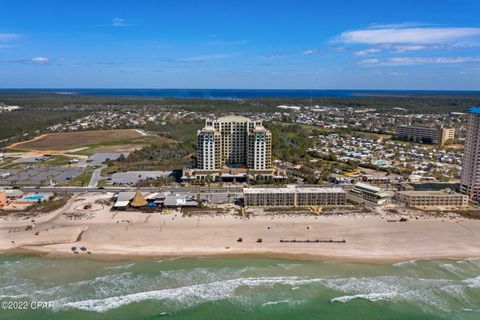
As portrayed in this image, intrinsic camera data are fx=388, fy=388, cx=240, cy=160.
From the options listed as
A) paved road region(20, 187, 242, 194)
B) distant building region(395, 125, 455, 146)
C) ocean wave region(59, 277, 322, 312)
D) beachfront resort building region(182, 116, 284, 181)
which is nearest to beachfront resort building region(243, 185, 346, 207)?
paved road region(20, 187, 242, 194)

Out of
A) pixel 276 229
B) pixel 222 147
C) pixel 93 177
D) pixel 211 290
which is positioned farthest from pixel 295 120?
pixel 211 290

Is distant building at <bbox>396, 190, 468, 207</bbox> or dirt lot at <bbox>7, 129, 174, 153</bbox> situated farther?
dirt lot at <bbox>7, 129, 174, 153</bbox>

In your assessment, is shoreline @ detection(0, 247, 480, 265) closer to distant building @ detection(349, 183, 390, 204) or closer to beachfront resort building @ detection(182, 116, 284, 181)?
distant building @ detection(349, 183, 390, 204)

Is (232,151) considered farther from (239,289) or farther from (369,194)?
(239,289)

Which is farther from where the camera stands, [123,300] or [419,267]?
[419,267]

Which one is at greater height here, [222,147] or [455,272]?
[222,147]

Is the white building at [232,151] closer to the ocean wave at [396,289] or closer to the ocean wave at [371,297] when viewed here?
the ocean wave at [396,289]

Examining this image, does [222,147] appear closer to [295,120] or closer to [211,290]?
[211,290]
